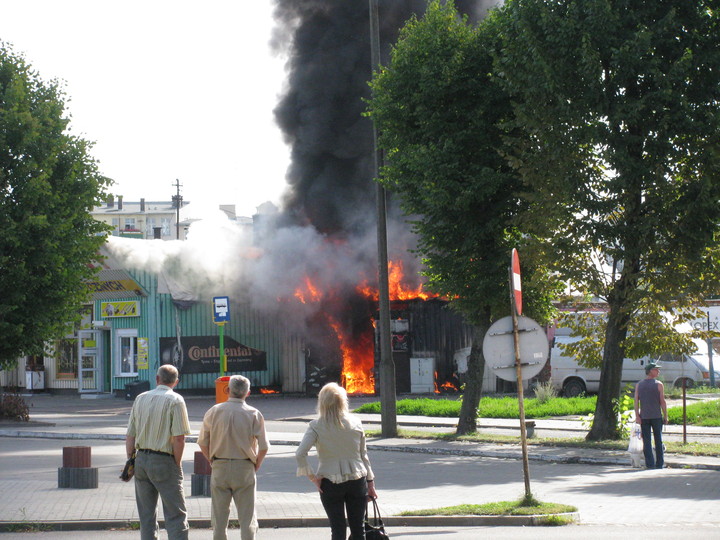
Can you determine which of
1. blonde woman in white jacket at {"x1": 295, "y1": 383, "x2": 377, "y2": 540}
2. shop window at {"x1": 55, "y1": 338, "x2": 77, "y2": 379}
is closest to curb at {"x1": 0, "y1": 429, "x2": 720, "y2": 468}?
blonde woman in white jacket at {"x1": 295, "y1": 383, "x2": 377, "y2": 540}

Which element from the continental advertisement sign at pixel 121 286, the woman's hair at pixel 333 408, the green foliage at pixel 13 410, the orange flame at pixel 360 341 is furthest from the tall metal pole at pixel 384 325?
the continental advertisement sign at pixel 121 286

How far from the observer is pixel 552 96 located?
17484mm

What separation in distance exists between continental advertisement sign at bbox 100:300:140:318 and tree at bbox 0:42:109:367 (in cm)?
930

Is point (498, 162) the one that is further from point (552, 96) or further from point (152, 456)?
point (152, 456)

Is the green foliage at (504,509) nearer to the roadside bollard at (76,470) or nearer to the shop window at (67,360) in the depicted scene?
the roadside bollard at (76,470)

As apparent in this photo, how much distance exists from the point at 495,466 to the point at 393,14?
24163mm

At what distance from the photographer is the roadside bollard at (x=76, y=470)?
12.1 meters

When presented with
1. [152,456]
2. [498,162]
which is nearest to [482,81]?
[498,162]

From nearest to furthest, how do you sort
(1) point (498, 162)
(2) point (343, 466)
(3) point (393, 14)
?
(2) point (343, 466) → (1) point (498, 162) → (3) point (393, 14)

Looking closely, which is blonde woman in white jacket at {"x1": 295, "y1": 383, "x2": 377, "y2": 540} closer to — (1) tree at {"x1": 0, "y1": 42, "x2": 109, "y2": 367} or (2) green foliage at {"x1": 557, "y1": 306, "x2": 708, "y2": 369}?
(2) green foliage at {"x1": 557, "y1": 306, "x2": 708, "y2": 369}

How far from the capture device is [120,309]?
116ft

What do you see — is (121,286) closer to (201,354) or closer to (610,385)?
(201,354)

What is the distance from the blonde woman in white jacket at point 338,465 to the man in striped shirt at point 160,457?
46.9 inches

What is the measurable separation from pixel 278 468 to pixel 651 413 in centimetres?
576
